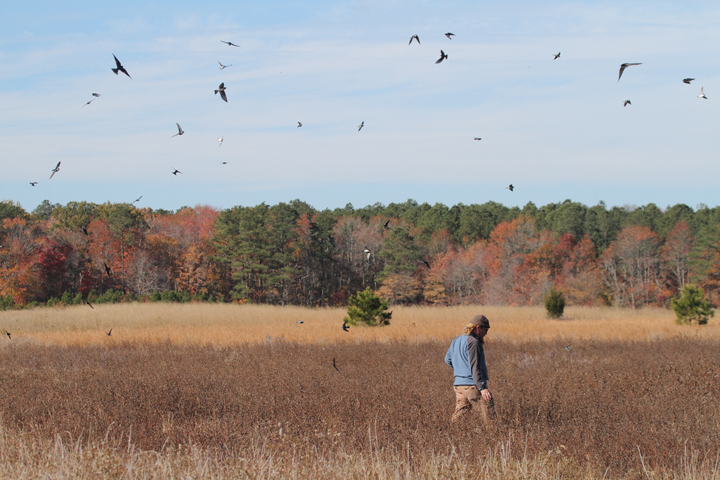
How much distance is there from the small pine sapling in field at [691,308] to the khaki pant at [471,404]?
66.1ft

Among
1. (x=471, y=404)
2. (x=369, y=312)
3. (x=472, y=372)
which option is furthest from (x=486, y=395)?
(x=369, y=312)

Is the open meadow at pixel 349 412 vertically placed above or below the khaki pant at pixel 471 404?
below

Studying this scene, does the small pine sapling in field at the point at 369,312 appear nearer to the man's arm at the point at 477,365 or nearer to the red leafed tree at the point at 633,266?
the man's arm at the point at 477,365

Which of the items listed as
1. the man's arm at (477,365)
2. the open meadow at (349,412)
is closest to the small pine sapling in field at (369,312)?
the open meadow at (349,412)

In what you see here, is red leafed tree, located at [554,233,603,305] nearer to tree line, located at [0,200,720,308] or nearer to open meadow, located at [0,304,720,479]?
tree line, located at [0,200,720,308]

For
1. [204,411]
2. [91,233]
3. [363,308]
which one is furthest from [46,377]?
[91,233]

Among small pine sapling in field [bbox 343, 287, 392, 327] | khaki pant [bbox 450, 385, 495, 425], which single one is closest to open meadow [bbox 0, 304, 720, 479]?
khaki pant [bbox 450, 385, 495, 425]

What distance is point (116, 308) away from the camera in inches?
1323

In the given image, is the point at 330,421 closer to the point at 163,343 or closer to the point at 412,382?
the point at 412,382

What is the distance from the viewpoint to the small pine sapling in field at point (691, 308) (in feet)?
74.7

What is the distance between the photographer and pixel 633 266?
63125 millimetres

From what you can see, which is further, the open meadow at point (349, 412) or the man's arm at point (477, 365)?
the man's arm at point (477, 365)

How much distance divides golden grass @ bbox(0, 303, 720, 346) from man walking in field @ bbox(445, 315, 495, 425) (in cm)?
1099

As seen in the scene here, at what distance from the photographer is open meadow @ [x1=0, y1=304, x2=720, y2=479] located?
187 inches
